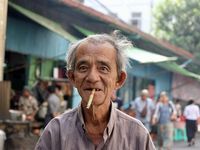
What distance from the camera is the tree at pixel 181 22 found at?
21.9m

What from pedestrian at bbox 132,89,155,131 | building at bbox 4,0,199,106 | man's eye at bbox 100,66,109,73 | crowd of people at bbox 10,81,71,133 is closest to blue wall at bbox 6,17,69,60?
building at bbox 4,0,199,106

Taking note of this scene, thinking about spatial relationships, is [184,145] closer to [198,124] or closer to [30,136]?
[198,124]

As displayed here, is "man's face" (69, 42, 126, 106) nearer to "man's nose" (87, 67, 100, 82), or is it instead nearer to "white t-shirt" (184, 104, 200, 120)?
"man's nose" (87, 67, 100, 82)

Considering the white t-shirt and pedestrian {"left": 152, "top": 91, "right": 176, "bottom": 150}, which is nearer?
pedestrian {"left": 152, "top": 91, "right": 176, "bottom": 150}

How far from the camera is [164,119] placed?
11617mm

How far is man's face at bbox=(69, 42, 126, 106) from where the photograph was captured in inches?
78.6

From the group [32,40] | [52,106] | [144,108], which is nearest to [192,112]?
[144,108]

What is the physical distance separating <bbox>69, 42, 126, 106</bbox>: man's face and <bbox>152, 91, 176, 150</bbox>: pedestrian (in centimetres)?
946

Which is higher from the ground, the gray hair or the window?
the window

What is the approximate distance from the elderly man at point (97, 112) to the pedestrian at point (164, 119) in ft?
30.7

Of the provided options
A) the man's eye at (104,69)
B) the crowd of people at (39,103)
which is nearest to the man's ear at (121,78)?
the man's eye at (104,69)

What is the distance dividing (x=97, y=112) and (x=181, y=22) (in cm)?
2075

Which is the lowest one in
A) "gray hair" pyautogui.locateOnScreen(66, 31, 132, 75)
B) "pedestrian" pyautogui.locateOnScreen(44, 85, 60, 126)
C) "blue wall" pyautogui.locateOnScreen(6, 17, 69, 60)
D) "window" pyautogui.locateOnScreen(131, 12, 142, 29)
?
"pedestrian" pyautogui.locateOnScreen(44, 85, 60, 126)

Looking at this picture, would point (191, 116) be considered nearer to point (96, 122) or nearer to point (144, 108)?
point (144, 108)
